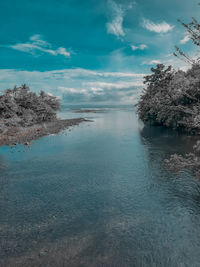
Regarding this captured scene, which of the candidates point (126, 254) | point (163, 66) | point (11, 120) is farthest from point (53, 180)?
point (163, 66)

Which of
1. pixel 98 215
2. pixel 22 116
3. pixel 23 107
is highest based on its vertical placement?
pixel 23 107

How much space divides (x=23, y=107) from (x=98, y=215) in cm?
4666

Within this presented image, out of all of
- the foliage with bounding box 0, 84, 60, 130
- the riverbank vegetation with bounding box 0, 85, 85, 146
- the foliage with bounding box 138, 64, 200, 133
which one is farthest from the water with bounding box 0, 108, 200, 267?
the foliage with bounding box 0, 84, 60, 130

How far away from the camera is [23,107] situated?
50.5 meters

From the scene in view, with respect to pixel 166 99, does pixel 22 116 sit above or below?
below

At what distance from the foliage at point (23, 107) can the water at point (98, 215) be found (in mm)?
22894

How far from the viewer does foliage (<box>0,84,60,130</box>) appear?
39.7 meters

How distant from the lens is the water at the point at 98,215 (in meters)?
7.99

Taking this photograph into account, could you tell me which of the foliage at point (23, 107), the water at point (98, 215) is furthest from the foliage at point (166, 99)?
the foliage at point (23, 107)

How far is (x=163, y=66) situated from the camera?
44.4 m

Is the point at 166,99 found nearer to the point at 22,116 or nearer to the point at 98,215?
the point at 98,215

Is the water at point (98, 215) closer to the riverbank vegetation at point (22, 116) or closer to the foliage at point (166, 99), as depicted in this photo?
the riverbank vegetation at point (22, 116)

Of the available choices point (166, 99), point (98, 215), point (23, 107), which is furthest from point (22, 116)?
point (98, 215)

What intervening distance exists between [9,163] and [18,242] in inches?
549
